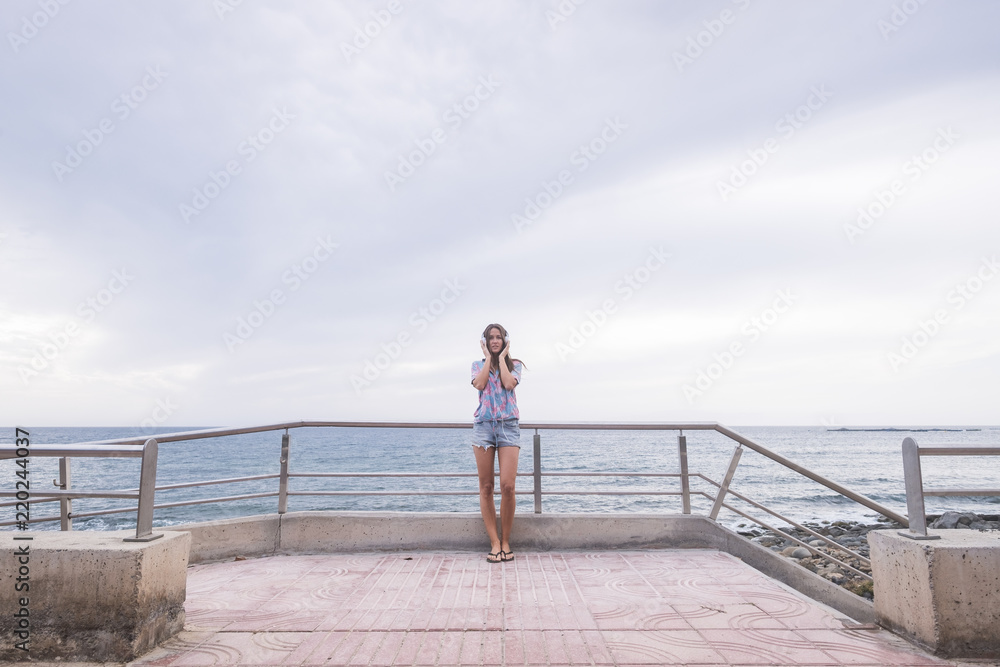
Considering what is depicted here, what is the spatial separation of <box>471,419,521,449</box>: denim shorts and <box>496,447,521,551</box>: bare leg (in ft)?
0.18

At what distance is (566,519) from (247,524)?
2.70m

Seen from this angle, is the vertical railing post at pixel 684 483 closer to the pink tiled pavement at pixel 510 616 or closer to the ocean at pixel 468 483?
the pink tiled pavement at pixel 510 616

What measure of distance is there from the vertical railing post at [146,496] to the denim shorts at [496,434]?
2.33 m

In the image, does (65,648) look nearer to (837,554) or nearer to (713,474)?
(837,554)

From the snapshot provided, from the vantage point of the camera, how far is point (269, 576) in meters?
4.12

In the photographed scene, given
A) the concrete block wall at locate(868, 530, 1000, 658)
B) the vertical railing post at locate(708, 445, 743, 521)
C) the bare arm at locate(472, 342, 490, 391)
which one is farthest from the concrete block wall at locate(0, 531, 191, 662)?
the vertical railing post at locate(708, 445, 743, 521)

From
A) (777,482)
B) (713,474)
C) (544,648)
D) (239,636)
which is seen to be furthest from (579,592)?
(713,474)

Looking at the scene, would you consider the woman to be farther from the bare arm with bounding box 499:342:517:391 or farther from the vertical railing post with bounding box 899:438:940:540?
the vertical railing post with bounding box 899:438:940:540

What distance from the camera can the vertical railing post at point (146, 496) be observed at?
2.70 metres

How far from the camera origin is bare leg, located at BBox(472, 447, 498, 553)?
4.48m

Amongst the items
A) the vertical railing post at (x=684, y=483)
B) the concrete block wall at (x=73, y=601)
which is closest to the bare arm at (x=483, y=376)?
the vertical railing post at (x=684, y=483)

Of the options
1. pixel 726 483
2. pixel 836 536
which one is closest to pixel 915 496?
pixel 726 483

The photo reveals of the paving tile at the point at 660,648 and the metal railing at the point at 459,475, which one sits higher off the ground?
the metal railing at the point at 459,475

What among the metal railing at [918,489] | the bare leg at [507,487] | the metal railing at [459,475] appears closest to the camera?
the metal railing at [918,489]
